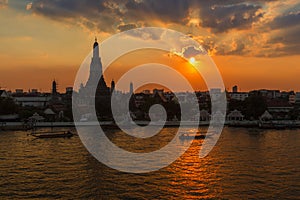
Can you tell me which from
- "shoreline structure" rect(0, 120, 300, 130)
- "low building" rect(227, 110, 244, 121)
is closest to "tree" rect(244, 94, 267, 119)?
"low building" rect(227, 110, 244, 121)

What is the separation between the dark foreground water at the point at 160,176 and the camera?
53.8 feet

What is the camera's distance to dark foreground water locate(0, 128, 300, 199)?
16406 mm

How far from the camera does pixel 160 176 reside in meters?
19.6

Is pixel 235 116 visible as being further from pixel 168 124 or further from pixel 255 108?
pixel 168 124

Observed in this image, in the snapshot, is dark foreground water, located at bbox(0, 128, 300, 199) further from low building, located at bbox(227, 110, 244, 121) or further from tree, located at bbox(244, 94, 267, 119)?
tree, located at bbox(244, 94, 267, 119)

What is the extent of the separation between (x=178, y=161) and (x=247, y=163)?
13.9 feet

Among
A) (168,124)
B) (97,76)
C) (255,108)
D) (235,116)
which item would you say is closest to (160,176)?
(168,124)

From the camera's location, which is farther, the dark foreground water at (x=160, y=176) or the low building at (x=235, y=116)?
the low building at (x=235, y=116)

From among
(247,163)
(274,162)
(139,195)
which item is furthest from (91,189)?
(274,162)

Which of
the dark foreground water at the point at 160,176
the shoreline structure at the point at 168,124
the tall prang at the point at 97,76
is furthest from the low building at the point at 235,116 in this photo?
the dark foreground water at the point at 160,176

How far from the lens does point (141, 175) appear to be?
1980 cm

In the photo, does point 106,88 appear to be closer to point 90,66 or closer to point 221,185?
point 90,66

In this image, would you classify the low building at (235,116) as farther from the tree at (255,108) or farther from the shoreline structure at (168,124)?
the shoreline structure at (168,124)

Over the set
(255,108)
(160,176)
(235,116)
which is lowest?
(160,176)
